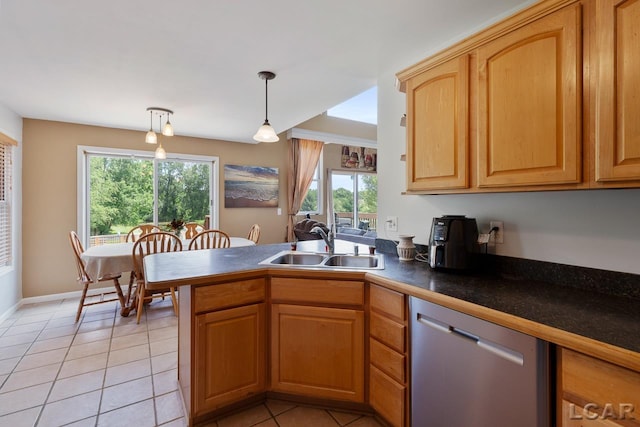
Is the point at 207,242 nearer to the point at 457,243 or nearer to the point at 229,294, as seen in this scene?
the point at 229,294

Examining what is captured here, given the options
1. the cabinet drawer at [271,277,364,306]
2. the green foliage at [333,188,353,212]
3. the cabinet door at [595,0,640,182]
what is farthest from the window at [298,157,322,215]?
the cabinet door at [595,0,640,182]

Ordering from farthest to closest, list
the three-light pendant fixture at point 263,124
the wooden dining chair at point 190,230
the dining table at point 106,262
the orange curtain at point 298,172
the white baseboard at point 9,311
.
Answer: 1. the orange curtain at point 298,172
2. the wooden dining chair at point 190,230
3. the white baseboard at point 9,311
4. the dining table at point 106,262
5. the three-light pendant fixture at point 263,124

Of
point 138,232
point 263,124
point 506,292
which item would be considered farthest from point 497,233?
point 138,232

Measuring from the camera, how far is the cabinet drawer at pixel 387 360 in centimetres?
140

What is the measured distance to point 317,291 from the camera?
64.2 inches

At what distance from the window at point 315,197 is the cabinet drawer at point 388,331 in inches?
168

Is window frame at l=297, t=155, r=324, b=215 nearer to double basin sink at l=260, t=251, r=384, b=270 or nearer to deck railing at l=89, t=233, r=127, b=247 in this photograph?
deck railing at l=89, t=233, r=127, b=247

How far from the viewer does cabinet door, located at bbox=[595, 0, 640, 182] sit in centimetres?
96

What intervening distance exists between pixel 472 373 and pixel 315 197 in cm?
490

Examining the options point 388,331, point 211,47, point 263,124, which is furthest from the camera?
point 263,124

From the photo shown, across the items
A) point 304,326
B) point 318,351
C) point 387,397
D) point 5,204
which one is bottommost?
→ point 387,397

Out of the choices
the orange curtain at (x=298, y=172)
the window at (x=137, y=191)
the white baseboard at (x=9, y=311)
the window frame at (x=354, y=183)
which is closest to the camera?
the white baseboard at (x=9, y=311)

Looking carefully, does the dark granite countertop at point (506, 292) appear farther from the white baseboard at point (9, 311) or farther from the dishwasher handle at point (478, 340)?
the white baseboard at point (9, 311)

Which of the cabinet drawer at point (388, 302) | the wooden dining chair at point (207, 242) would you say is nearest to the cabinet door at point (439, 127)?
the cabinet drawer at point (388, 302)
